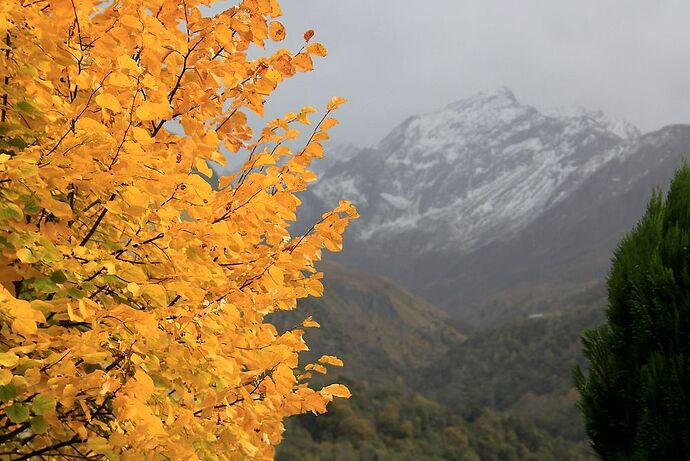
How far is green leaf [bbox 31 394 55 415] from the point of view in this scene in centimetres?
222

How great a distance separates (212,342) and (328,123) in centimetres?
158

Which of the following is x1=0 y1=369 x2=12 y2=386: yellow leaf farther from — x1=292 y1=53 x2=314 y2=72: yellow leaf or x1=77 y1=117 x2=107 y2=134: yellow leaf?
x1=292 y1=53 x2=314 y2=72: yellow leaf

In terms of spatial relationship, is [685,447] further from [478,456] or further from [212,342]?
[478,456]

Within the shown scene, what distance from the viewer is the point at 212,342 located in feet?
8.89

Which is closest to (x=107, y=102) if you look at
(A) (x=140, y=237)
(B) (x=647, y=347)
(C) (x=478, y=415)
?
(A) (x=140, y=237)

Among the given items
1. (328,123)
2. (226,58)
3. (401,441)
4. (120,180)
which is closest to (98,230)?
(120,180)

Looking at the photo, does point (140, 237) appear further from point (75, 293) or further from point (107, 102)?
point (107, 102)

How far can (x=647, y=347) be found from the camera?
4.84 meters

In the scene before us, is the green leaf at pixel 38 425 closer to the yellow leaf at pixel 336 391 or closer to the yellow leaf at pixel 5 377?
the yellow leaf at pixel 5 377

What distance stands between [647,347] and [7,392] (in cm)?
489

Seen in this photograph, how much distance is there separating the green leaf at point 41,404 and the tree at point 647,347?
14.5 feet

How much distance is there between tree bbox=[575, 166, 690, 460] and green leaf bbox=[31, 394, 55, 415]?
4426 mm

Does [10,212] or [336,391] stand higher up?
[10,212]

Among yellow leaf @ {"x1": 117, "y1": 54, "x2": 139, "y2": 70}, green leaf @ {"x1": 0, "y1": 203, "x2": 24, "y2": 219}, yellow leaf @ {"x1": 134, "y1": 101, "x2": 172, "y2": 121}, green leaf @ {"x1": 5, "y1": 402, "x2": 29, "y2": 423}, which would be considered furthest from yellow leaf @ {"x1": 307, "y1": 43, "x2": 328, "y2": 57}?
green leaf @ {"x1": 5, "y1": 402, "x2": 29, "y2": 423}
